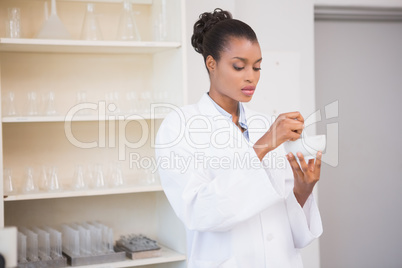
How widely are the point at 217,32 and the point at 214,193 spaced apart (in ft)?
1.73

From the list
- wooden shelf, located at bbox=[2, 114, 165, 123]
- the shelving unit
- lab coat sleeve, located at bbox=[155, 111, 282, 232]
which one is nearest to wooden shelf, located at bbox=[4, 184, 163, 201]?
the shelving unit

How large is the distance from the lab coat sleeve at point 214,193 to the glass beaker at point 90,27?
1.12 metres

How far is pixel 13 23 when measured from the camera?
7.75 feet

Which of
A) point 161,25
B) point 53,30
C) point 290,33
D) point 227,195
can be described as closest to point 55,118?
point 53,30

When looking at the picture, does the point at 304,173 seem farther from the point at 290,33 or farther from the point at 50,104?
the point at 290,33

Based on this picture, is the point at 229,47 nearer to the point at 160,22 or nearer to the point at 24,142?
the point at 160,22

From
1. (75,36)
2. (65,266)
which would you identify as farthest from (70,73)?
(65,266)

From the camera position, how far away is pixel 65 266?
7.61ft

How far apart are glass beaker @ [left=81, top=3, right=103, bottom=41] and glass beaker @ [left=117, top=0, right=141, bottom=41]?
10 centimetres

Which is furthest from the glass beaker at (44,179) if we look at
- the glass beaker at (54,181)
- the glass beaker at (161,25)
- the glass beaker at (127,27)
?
the glass beaker at (161,25)

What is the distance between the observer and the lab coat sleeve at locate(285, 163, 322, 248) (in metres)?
1.66

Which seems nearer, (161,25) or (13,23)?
(13,23)

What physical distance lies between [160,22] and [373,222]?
6.41 feet

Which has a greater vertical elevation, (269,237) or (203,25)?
(203,25)
